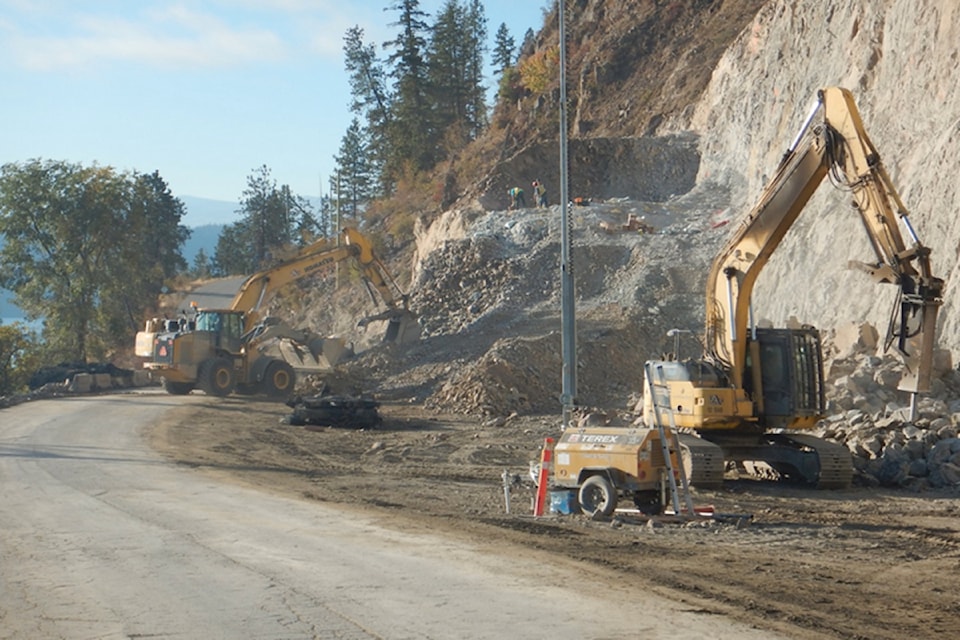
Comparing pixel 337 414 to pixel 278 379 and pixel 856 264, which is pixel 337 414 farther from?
pixel 856 264

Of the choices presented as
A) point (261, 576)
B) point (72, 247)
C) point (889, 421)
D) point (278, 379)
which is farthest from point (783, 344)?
point (72, 247)

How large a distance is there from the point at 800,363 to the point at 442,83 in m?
64.6

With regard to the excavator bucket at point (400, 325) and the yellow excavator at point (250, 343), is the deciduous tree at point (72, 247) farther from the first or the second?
the excavator bucket at point (400, 325)

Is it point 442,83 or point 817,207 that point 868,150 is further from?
point 442,83

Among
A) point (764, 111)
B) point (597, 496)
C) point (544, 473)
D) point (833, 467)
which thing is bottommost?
point (597, 496)

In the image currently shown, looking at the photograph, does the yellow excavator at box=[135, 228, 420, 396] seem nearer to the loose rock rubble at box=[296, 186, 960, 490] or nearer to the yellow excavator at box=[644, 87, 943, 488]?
the loose rock rubble at box=[296, 186, 960, 490]

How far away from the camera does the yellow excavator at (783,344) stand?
16.2 m

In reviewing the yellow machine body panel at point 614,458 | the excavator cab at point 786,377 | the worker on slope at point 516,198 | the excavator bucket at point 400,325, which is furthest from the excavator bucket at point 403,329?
the yellow machine body panel at point 614,458

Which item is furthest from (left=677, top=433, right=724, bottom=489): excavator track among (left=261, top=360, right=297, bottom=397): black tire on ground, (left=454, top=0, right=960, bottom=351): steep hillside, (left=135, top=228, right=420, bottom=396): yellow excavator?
(left=135, top=228, right=420, bottom=396): yellow excavator

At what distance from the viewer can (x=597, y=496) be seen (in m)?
14.0

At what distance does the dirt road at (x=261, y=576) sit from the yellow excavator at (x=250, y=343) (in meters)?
17.0

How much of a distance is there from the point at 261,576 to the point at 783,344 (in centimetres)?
1034

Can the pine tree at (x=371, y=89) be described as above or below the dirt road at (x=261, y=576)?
above

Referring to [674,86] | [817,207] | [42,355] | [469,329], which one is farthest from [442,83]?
[817,207]
